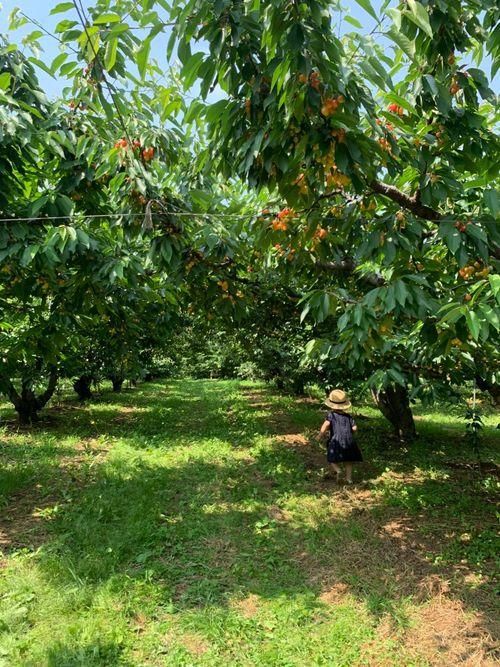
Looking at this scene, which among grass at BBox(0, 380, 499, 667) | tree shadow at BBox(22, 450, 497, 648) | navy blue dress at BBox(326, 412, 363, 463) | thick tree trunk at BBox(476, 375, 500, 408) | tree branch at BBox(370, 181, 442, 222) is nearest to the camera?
tree branch at BBox(370, 181, 442, 222)

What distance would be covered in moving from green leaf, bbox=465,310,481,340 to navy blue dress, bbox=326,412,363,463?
4.38 metres

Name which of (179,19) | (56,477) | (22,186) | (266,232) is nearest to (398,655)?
(266,232)

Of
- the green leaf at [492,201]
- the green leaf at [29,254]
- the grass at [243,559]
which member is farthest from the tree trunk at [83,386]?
the green leaf at [492,201]

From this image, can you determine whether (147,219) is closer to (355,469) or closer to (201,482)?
(201,482)

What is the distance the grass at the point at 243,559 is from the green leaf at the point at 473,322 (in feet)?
7.36

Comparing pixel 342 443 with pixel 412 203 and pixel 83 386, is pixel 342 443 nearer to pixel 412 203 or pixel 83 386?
pixel 412 203

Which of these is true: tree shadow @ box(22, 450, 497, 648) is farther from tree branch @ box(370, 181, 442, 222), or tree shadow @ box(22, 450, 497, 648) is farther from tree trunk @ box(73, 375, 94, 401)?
tree trunk @ box(73, 375, 94, 401)

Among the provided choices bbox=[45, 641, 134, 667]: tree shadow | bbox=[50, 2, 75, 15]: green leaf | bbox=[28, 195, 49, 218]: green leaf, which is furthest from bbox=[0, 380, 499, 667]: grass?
bbox=[50, 2, 75, 15]: green leaf

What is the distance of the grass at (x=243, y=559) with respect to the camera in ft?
9.62

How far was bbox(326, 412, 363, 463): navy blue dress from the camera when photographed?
6.09 m

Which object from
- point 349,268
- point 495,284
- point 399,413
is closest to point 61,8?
point 495,284

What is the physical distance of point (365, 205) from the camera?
2.93 metres

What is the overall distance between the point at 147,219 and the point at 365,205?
1.41 m

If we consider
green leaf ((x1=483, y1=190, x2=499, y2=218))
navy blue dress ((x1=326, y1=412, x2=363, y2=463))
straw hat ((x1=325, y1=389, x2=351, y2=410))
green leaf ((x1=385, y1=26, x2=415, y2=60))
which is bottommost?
navy blue dress ((x1=326, y1=412, x2=363, y2=463))
